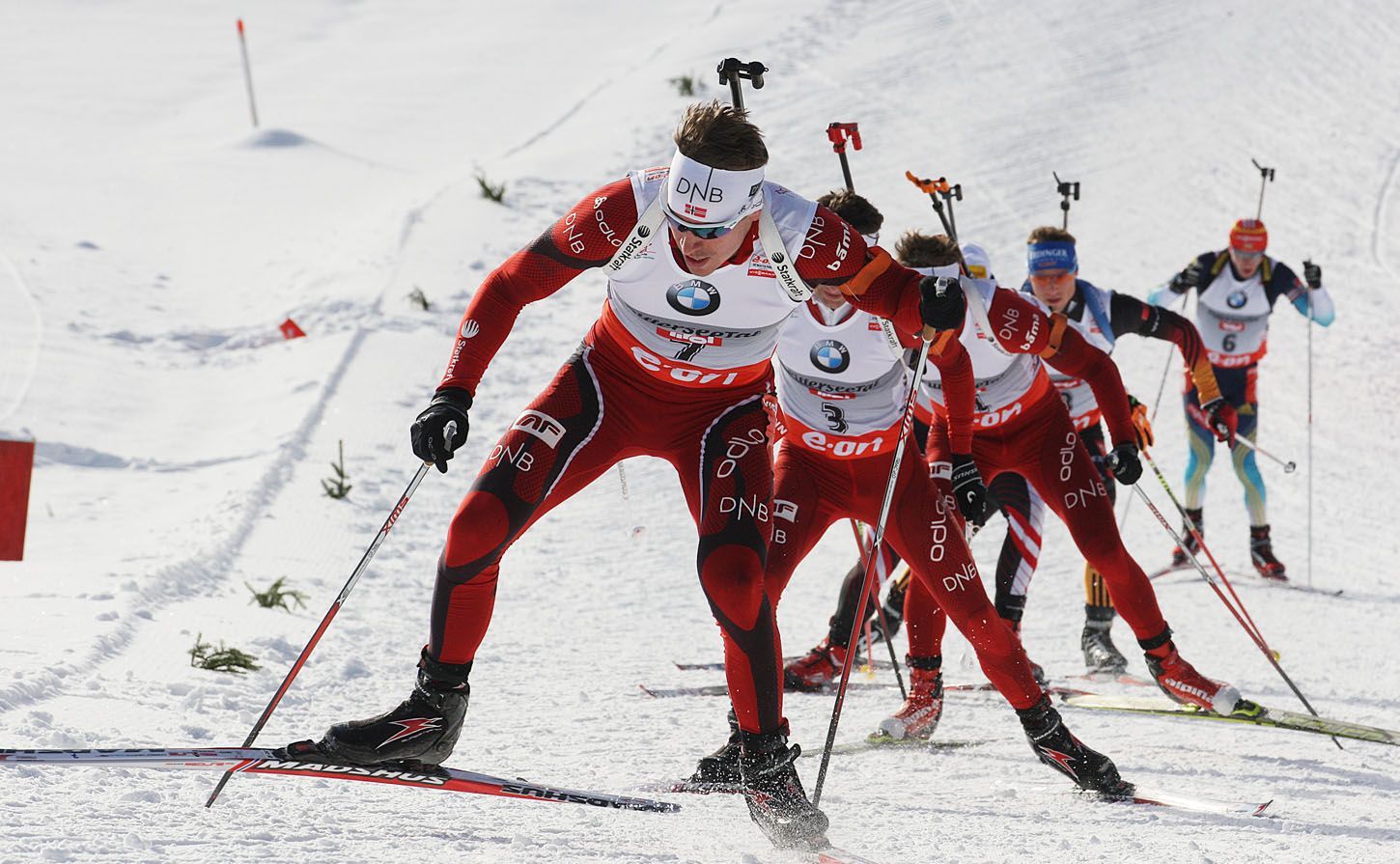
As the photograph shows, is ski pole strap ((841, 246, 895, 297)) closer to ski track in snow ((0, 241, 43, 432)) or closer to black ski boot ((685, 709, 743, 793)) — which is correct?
black ski boot ((685, 709, 743, 793))

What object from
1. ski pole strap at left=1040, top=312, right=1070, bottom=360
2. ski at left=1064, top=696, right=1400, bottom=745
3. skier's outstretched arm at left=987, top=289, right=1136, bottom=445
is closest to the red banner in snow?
skier's outstretched arm at left=987, top=289, right=1136, bottom=445

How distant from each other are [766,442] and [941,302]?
27.5 inches

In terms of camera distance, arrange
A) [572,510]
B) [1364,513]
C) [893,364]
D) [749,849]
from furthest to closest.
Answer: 1. [1364,513]
2. [572,510]
3. [893,364]
4. [749,849]

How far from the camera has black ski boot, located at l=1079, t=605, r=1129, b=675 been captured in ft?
22.2

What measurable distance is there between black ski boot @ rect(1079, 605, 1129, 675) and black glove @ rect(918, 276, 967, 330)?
10.1 ft

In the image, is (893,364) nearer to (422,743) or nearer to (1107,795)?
(1107,795)

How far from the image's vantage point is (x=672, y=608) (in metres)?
7.62

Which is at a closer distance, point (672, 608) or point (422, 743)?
point (422, 743)

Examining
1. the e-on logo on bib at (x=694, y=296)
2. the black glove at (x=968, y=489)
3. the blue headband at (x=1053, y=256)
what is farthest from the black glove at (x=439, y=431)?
Answer: the blue headband at (x=1053, y=256)

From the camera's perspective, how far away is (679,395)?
4422 millimetres

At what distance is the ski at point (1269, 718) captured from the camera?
528 cm

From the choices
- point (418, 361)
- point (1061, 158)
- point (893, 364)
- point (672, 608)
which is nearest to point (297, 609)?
point (672, 608)

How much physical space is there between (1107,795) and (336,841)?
8.15ft

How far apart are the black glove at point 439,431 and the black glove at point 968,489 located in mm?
2169
